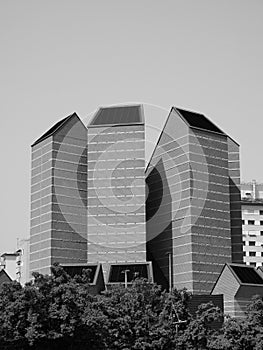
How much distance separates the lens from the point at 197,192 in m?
108

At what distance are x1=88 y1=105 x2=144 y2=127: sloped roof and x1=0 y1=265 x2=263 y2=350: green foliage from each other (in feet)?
156

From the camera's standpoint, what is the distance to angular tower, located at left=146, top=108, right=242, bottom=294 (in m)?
106

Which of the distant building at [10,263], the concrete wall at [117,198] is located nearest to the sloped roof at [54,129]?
the concrete wall at [117,198]

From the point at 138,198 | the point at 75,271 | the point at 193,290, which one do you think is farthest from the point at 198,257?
the point at 75,271

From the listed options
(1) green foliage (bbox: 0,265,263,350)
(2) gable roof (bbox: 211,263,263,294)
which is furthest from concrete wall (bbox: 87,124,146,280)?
(1) green foliage (bbox: 0,265,263,350)

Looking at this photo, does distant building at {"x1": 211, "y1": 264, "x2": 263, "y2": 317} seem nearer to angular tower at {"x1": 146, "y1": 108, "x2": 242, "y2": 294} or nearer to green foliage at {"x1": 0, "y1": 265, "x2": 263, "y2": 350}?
angular tower at {"x1": 146, "y1": 108, "x2": 242, "y2": 294}

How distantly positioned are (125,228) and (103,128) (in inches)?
603

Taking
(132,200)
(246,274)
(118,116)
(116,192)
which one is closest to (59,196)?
(116,192)

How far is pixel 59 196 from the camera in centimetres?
11050

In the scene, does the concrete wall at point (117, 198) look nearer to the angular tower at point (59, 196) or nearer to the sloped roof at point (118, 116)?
the sloped roof at point (118, 116)

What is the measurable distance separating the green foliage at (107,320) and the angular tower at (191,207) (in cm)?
3725

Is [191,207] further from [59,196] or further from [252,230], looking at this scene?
[252,230]

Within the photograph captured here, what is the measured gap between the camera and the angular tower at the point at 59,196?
357ft

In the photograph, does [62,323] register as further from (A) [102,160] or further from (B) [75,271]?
(A) [102,160]
